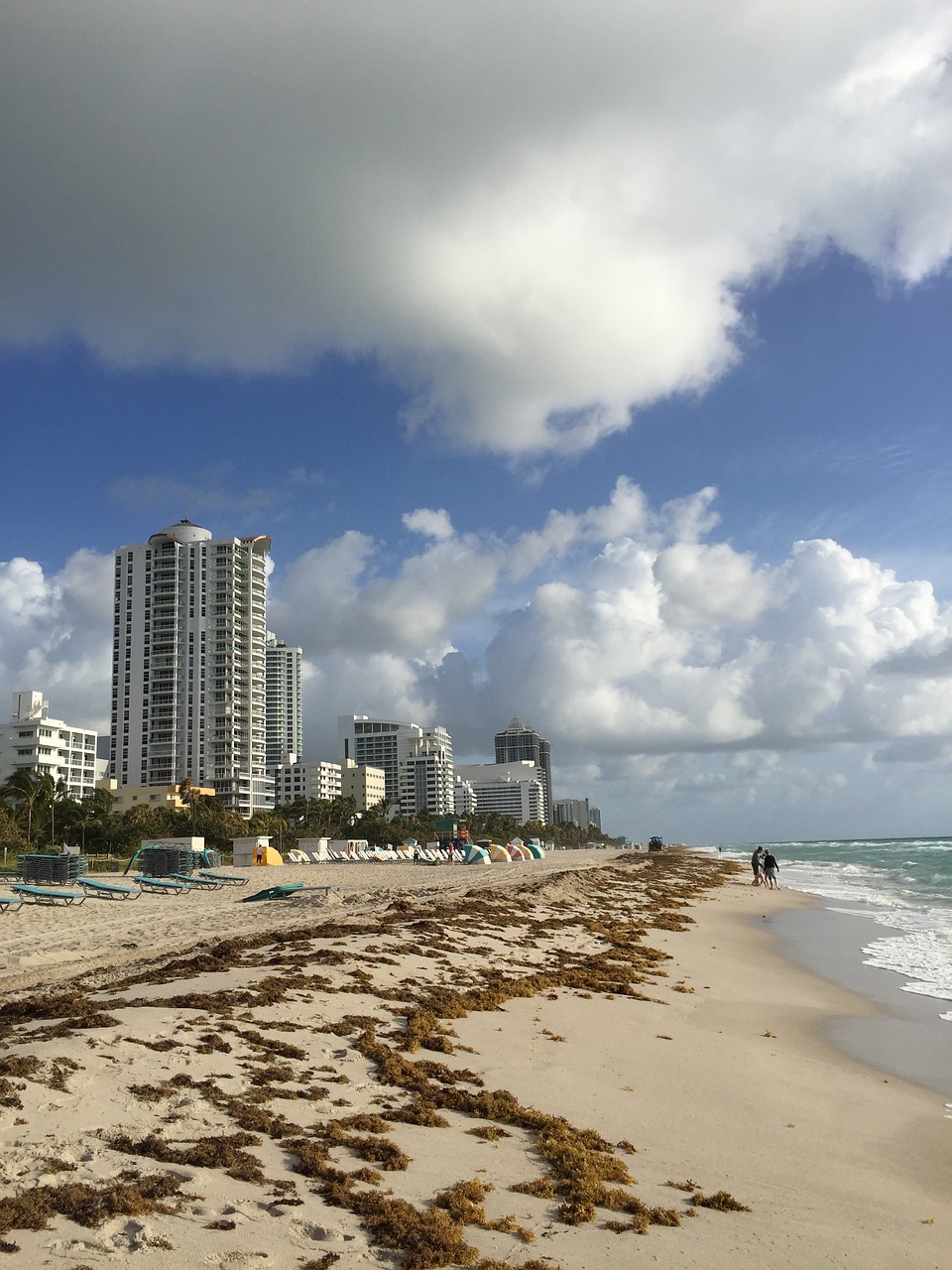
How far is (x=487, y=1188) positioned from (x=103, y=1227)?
2.36m

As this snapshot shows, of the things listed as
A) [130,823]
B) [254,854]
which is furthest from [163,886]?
[130,823]

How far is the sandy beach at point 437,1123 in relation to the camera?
16.3 feet

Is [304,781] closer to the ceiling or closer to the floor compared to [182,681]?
closer to the floor

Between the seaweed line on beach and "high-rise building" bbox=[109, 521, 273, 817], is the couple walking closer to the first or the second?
the seaweed line on beach

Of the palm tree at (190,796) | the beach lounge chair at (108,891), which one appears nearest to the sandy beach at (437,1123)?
the beach lounge chair at (108,891)

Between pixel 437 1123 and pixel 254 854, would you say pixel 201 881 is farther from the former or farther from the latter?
pixel 437 1123

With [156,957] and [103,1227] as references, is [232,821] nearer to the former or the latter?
[156,957]

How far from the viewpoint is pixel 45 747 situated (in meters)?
120

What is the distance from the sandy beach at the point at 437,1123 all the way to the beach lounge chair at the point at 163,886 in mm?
19037

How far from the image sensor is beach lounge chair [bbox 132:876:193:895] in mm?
31673

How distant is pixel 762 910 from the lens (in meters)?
30.6

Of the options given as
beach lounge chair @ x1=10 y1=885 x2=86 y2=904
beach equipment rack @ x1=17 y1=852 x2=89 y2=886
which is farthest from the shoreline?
beach equipment rack @ x1=17 y1=852 x2=89 y2=886

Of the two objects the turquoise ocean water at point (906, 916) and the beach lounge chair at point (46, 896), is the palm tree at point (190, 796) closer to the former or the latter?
the turquoise ocean water at point (906, 916)

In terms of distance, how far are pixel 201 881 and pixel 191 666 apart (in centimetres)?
10543
